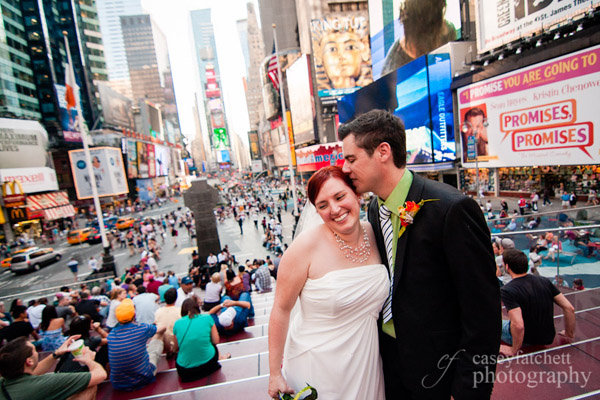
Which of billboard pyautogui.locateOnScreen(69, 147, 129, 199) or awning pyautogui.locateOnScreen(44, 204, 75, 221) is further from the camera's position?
billboard pyautogui.locateOnScreen(69, 147, 129, 199)

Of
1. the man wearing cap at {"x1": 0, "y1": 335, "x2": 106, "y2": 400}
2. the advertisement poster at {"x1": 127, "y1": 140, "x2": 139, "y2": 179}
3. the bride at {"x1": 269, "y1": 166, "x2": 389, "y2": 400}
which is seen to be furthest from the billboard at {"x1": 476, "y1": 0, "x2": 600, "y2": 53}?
the advertisement poster at {"x1": 127, "y1": 140, "x2": 139, "y2": 179}

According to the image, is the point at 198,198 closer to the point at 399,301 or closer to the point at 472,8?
the point at 399,301

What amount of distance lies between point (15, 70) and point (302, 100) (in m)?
40.1

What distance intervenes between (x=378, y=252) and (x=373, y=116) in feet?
3.07

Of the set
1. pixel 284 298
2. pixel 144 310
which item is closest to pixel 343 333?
pixel 284 298

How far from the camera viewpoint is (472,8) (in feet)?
75.1

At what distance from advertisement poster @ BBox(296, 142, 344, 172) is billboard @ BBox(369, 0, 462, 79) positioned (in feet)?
34.1

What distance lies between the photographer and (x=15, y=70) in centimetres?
4022

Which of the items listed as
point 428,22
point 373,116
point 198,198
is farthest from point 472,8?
point 373,116

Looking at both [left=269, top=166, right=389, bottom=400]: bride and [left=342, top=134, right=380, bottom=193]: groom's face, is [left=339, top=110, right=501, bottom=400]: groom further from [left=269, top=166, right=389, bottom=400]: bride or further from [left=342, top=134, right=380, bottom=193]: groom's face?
[left=269, top=166, right=389, bottom=400]: bride

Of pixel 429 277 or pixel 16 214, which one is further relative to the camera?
pixel 16 214

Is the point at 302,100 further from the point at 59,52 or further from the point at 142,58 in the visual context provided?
the point at 142,58

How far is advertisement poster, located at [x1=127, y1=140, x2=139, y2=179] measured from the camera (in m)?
53.8

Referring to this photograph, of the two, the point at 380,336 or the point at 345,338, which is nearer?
the point at 345,338
